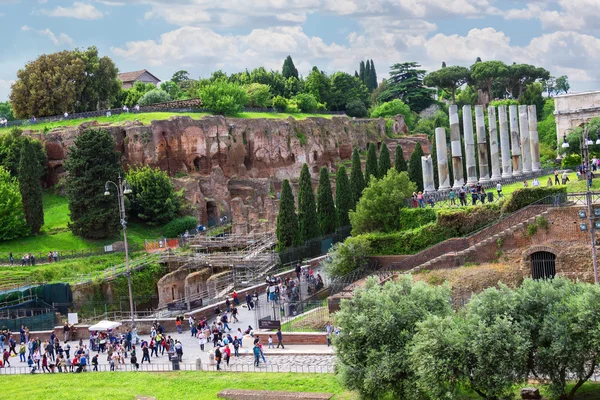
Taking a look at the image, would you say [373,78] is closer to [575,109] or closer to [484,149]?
[575,109]

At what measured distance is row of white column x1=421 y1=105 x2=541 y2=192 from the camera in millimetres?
54594

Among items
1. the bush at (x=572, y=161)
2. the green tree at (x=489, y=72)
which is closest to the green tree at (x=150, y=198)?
the bush at (x=572, y=161)

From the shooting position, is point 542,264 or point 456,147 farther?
point 456,147

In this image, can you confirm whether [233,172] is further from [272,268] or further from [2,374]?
[2,374]

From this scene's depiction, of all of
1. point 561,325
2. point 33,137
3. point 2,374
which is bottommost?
point 2,374

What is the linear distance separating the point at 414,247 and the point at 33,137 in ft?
126

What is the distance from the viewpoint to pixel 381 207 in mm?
47031

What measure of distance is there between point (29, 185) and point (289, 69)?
58.9 metres

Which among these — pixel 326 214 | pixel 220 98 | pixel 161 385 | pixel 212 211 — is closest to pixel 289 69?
pixel 220 98

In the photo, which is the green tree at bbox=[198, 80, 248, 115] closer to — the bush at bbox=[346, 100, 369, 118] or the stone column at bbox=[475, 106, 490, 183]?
the bush at bbox=[346, 100, 369, 118]

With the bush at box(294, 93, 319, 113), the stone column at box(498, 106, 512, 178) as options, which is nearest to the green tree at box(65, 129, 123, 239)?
the stone column at box(498, 106, 512, 178)

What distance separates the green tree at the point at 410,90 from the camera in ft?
384

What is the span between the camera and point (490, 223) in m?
42.8

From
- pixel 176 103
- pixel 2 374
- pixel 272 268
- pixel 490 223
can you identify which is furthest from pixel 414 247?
pixel 176 103
